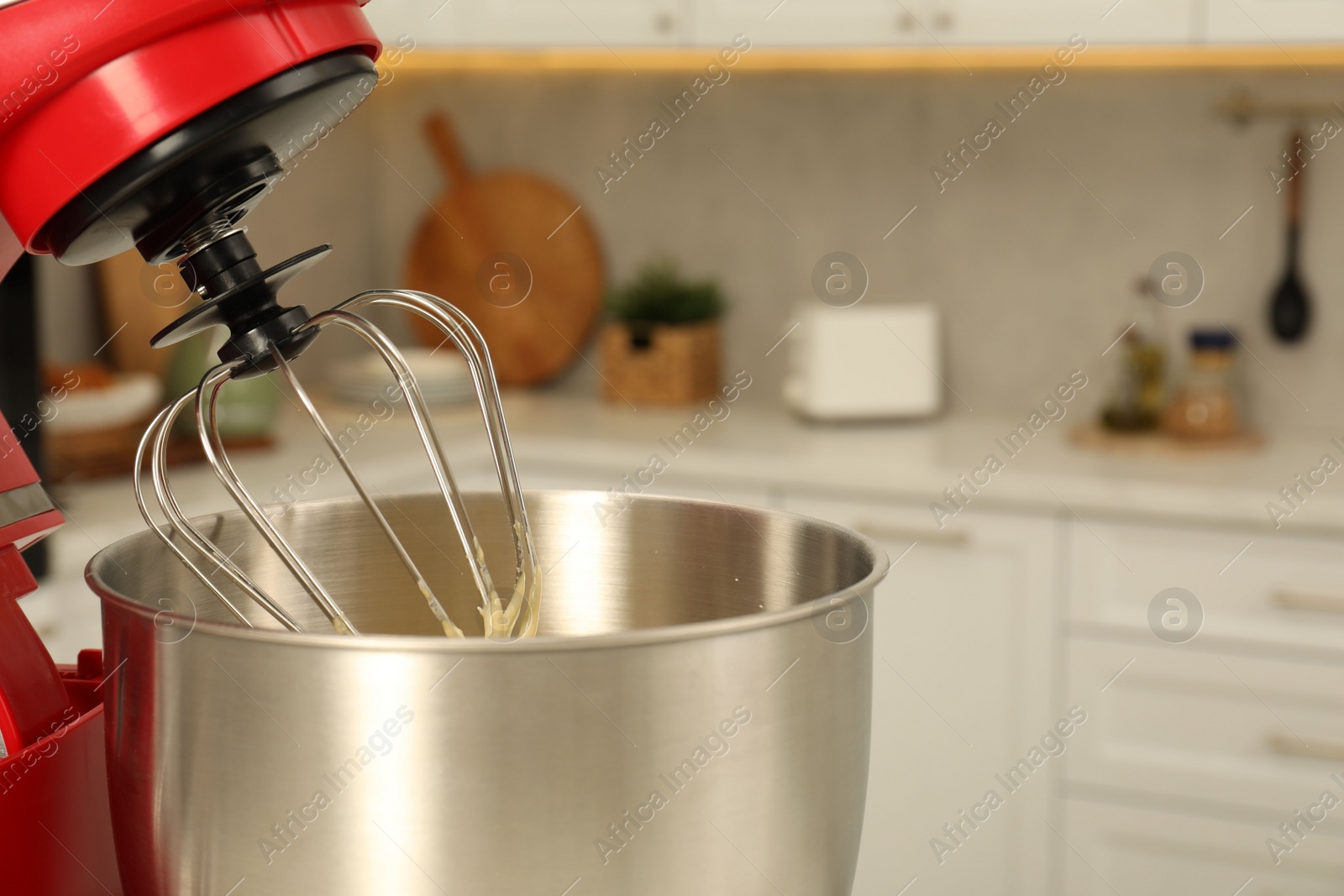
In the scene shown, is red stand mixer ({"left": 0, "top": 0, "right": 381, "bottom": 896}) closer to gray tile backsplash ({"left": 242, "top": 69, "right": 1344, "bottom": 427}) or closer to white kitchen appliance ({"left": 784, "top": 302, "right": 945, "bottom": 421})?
white kitchen appliance ({"left": 784, "top": 302, "right": 945, "bottom": 421})

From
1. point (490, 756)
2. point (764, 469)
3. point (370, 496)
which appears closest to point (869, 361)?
point (764, 469)

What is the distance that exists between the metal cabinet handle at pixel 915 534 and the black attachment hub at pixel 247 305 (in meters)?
1.32

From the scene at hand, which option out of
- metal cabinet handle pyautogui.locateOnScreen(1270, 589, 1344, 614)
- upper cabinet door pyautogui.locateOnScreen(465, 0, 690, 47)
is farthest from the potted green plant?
metal cabinet handle pyautogui.locateOnScreen(1270, 589, 1344, 614)

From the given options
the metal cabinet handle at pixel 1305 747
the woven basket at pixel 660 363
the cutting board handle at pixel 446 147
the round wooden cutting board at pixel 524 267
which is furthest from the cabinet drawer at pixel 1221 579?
the cutting board handle at pixel 446 147

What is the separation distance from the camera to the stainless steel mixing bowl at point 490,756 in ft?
1.01

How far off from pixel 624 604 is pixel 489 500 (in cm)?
6

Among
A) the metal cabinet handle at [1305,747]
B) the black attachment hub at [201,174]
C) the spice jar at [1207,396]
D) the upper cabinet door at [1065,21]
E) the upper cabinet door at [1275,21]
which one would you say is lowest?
the metal cabinet handle at [1305,747]

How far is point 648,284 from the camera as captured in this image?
2.12 metres

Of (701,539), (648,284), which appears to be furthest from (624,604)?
(648,284)

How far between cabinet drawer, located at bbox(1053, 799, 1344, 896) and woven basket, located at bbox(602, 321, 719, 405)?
84cm

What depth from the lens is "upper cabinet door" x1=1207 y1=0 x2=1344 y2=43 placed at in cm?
160

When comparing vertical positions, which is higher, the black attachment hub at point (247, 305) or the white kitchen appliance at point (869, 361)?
the black attachment hub at point (247, 305)

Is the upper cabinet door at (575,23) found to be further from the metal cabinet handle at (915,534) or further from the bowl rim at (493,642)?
the bowl rim at (493,642)

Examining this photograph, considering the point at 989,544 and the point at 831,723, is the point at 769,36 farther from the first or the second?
the point at 831,723
